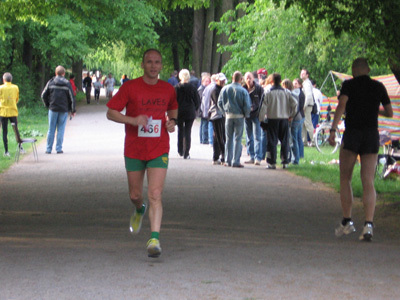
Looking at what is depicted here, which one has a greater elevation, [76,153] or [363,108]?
[363,108]

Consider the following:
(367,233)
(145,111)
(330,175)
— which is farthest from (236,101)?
(145,111)

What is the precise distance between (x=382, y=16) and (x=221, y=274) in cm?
515

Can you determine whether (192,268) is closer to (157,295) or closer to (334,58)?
(157,295)

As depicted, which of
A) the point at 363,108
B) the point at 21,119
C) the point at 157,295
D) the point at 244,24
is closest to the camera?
the point at 157,295

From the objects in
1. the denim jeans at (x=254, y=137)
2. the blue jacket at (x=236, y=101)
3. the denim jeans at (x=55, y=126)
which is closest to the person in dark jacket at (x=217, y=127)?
the denim jeans at (x=254, y=137)

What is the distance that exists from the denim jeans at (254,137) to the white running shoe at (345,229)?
9.11m

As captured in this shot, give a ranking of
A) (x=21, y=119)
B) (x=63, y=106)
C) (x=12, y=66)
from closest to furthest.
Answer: (x=63, y=106) < (x=21, y=119) < (x=12, y=66)

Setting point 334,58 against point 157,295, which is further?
point 334,58

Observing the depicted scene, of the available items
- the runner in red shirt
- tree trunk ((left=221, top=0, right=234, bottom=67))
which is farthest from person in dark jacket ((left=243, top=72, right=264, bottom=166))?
tree trunk ((left=221, top=0, right=234, bottom=67))

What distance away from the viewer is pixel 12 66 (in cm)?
4009

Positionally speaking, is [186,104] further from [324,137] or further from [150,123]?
[150,123]

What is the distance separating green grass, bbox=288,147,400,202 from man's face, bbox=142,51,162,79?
585cm

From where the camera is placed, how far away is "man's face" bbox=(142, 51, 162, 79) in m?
7.88

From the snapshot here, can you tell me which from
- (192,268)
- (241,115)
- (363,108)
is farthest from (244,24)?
(192,268)
